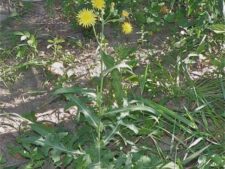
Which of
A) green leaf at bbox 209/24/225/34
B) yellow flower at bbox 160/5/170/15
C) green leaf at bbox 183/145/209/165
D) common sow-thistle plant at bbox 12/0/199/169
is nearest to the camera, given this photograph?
common sow-thistle plant at bbox 12/0/199/169

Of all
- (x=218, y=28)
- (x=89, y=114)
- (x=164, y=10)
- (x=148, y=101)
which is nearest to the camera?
(x=89, y=114)

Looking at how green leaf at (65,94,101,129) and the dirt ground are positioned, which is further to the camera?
the dirt ground

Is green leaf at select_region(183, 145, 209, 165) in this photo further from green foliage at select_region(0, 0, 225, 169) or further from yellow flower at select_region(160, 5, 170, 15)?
yellow flower at select_region(160, 5, 170, 15)

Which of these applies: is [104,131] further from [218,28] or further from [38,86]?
[218,28]

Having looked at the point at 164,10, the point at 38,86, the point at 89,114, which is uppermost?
the point at 164,10

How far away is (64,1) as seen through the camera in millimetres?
3477

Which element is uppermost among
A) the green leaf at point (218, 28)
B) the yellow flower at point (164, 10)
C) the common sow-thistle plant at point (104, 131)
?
the green leaf at point (218, 28)

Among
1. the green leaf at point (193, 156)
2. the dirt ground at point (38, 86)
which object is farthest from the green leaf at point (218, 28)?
the green leaf at point (193, 156)

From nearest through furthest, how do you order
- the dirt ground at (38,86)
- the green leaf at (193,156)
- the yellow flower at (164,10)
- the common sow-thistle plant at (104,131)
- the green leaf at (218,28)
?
the common sow-thistle plant at (104,131) < the green leaf at (193,156) < the dirt ground at (38,86) < the green leaf at (218,28) < the yellow flower at (164,10)

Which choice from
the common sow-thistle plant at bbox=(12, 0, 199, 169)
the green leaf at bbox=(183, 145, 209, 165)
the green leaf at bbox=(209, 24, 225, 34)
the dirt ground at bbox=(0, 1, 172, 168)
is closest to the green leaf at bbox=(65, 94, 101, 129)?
the common sow-thistle plant at bbox=(12, 0, 199, 169)

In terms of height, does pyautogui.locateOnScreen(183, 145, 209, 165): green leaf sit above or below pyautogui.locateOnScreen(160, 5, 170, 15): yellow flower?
below

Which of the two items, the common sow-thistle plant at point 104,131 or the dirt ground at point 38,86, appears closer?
the common sow-thistle plant at point 104,131

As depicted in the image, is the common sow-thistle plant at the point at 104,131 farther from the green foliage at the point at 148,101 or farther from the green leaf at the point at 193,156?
the green leaf at the point at 193,156

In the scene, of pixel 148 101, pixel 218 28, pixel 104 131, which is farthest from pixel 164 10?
pixel 104 131
